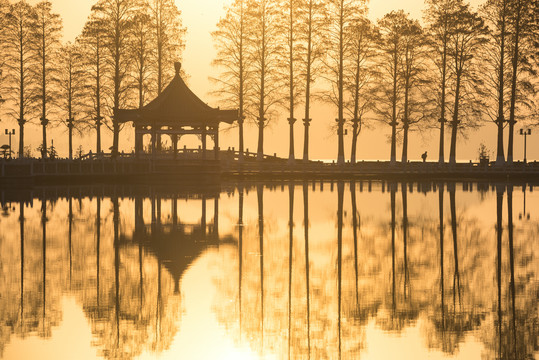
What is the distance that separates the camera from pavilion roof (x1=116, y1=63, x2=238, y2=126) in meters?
68.4

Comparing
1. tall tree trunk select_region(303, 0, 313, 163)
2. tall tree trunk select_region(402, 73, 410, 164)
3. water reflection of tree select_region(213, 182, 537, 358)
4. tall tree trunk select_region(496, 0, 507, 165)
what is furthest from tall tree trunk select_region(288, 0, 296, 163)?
water reflection of tree select_region(213, 182, 537, 358)

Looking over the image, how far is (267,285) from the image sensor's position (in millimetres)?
19969

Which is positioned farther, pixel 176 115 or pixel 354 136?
pixel 354 136

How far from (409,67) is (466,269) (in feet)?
204

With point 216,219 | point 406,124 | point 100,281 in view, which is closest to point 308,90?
point 406,124

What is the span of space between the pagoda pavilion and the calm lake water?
99.4 ft

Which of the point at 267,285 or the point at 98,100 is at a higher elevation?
the point at 98,100

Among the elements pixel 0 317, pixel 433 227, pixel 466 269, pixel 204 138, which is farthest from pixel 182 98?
pixel 0 317

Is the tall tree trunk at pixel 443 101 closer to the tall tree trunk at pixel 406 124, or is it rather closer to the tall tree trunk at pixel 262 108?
the tall tree trunk at pixel 406 124

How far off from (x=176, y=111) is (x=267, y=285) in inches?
1949

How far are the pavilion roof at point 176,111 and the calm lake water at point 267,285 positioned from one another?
30.2 m

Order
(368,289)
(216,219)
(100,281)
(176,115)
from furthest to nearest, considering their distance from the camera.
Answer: (176,115) < (216,219) < (100,281) < (368,289)

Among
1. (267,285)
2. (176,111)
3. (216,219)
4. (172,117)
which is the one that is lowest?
(267,285)

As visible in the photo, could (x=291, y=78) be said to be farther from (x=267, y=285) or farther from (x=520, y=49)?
(x=267, y=285)
